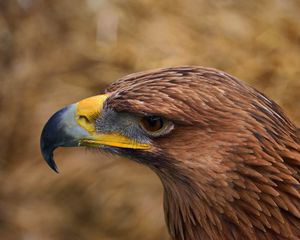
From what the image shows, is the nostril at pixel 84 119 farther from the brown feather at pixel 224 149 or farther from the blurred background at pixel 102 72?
the blurred background at pixel 102 72

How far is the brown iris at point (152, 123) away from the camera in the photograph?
3221 mm

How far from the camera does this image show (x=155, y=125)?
3242 millimetres

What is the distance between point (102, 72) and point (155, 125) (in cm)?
282

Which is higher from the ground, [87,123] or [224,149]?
[224,149]

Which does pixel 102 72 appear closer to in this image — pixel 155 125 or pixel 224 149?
pixel 155 125

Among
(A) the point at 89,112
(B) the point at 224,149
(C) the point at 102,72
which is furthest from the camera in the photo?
(C) the point at 102,72

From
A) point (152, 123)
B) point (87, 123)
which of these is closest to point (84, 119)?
point (87, 123)

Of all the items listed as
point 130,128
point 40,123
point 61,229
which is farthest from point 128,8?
point 130,128

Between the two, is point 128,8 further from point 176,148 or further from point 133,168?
point 176,148

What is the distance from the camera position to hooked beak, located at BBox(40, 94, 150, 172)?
10.9ft

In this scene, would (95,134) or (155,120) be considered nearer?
(155,120)

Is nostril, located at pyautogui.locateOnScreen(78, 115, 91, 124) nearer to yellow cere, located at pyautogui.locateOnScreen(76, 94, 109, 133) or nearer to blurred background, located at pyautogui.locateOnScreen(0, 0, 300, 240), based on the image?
yellow cere, located at pyautogui.locateOnScreen(76, 94, 109, 133)

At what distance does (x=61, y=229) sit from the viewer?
5957 mm

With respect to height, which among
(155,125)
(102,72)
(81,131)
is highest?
(155,125)
